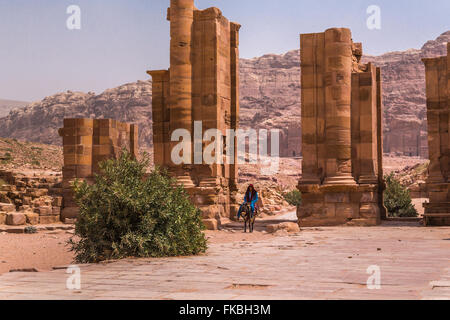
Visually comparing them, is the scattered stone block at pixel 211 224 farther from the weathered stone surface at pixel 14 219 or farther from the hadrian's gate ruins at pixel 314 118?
the weathered stone surface at pixel 14 219

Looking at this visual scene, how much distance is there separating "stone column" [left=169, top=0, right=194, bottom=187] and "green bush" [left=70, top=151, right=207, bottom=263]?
10.6 metres

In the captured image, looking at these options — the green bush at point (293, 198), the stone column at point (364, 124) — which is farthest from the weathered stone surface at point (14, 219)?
the green bush at point (293, 198)

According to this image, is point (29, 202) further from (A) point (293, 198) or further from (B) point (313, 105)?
(A) point (293, 198)

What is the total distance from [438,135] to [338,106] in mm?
3645

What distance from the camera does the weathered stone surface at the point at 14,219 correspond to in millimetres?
21172

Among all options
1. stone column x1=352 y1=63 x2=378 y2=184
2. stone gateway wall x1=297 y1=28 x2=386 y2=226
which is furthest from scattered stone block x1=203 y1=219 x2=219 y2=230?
stone column x1=352 y1=63 x2=378 y2=184

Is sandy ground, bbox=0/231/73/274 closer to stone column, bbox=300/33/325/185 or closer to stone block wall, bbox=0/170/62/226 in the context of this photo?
stone block wall, bbox=0/170/62/226

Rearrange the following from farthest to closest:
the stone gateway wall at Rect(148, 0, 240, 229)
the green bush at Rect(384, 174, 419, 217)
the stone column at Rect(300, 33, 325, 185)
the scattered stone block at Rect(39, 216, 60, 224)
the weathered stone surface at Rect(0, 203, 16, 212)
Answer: the green bush at Rect(384, 174, 419, 217) < the scattered stone block at Rect(39, 216, 60, 224) < the weathered stone surface at Rect(0, 203, 16, 212) < the stone gateway wall at Rect(148, 0, 240, 229) < the stone column at Rect(300, 33, 325, 185)

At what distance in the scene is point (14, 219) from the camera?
21203 millimetres

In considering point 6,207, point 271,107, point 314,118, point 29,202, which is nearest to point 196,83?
point 314,118

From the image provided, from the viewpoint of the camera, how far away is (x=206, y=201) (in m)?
20.5

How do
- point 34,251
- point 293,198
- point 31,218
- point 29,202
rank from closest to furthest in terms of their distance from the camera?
1. point 34,251
2. point 31,218
3. point 29,202
4. point 293,198

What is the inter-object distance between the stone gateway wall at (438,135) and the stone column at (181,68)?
8.71 metres

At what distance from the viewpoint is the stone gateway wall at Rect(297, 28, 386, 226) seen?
62.5 feet
